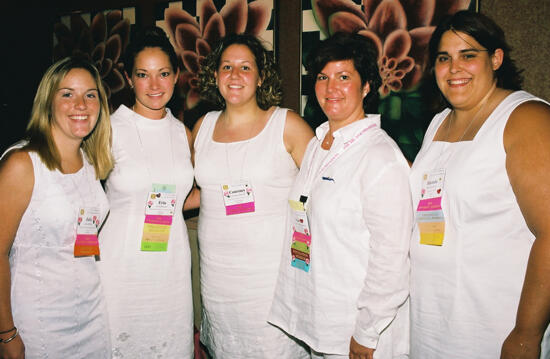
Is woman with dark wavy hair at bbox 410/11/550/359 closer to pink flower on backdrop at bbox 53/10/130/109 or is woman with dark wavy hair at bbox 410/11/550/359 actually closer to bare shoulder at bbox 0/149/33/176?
bare shoulder at bbox 0/149/33/176

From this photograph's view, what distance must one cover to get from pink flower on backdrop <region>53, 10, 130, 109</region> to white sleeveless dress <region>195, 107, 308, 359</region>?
200 centimetres

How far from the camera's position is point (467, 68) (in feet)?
4.50

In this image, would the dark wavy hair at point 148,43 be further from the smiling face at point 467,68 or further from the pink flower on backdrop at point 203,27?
the smiling face at point 467,68

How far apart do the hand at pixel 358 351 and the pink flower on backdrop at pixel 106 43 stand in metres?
2.95

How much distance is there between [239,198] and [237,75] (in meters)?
0.64

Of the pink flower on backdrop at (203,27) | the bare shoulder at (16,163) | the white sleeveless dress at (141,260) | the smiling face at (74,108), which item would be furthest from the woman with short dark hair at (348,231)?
the pink flower on backdrop at (203,27)

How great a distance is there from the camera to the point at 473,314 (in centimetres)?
128

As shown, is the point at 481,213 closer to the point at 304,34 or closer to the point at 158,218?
the point at 158,218

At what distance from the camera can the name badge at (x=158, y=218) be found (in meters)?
1.82

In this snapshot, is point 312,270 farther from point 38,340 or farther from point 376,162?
point 38,340

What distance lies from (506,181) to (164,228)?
146 cm

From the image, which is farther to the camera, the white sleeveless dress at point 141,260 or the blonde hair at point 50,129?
the white sleeveless dress at point 141,260

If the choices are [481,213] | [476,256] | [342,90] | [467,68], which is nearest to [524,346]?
[476,256]

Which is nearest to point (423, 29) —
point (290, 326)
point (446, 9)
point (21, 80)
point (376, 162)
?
point (446, 9)
